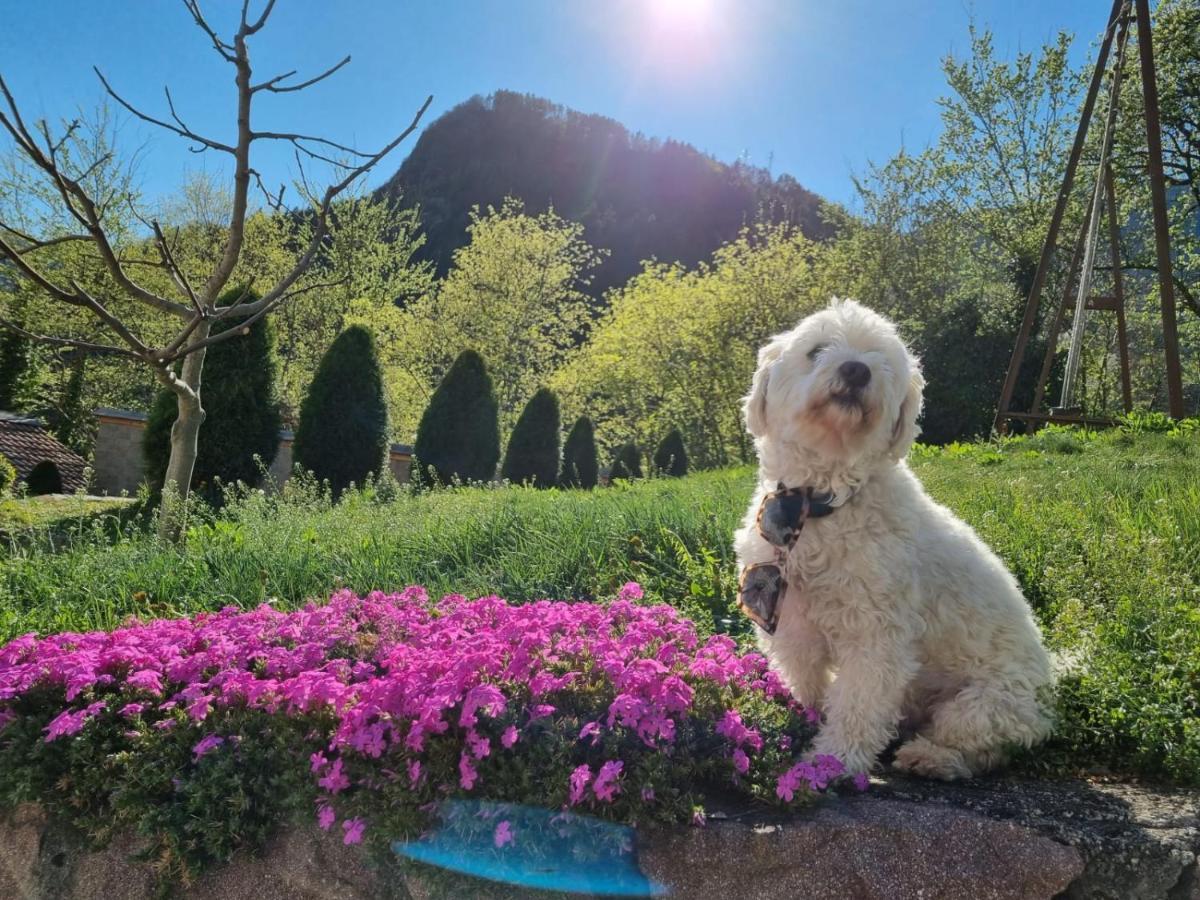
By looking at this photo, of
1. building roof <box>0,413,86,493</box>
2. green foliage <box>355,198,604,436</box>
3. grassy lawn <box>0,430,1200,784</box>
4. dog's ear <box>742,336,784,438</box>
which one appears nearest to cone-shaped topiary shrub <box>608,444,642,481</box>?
green foliage <box>355,198,604,436</box>

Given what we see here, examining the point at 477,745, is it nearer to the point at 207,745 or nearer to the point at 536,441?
the point at 207,745

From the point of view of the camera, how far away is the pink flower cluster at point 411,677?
2.19m

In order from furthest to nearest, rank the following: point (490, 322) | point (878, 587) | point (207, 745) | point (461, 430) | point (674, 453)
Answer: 1. point (490, 322)
2. point (674, 453)
3. point (461, 430)
4. point (878, 587)
5. point (207, 745)

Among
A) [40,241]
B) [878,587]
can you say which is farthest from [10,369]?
[878,587]

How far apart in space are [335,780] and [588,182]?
83485 millimetres

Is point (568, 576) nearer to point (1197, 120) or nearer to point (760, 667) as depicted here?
point (760, 667)

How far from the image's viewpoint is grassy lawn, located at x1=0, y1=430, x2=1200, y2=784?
2.85m

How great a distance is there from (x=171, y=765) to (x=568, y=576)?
8.74 ft

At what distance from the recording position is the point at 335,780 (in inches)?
85.9

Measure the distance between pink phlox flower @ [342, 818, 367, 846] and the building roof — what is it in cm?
1570

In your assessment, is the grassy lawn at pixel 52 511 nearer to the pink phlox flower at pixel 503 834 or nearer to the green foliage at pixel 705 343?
the pink phlox flower at pixel 503 834

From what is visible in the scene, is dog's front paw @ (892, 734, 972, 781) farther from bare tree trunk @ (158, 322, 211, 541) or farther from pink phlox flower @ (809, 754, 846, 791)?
bare tree trunk @ (158, 322, 211, 541)

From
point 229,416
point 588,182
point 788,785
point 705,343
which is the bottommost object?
point 788,785

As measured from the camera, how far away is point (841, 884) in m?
2.03
